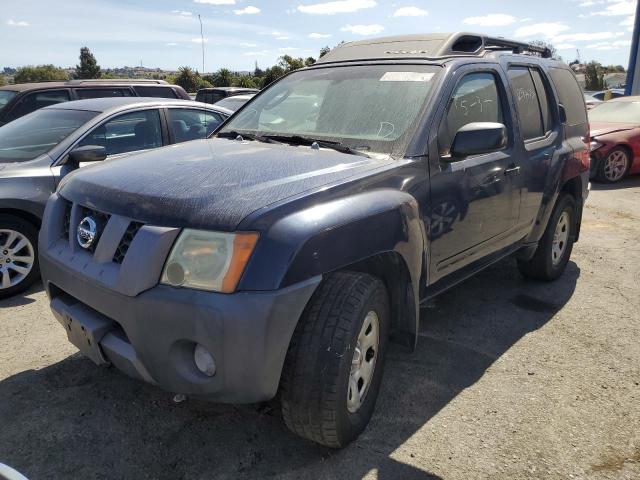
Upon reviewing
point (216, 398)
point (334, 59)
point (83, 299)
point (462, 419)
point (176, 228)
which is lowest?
point (462, 419)

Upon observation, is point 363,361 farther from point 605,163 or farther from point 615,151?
point 615,151

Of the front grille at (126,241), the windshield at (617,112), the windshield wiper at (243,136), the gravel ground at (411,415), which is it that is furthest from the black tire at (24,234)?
the windshield at (617,112)

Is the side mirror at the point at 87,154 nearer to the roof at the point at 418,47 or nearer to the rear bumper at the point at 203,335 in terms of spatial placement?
the roof at the point at 418,47

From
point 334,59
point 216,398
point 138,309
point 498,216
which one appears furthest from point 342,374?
point 334,59

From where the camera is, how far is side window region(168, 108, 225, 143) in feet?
18.2

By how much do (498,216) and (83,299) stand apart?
102 inches

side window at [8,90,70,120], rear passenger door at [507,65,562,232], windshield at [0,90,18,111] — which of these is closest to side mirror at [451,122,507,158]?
rear passenger door at [507,65,562,232]

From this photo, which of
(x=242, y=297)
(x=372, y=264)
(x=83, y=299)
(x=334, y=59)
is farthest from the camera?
(x=334, y=59)

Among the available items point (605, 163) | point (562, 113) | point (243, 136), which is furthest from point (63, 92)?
point (605, 163)

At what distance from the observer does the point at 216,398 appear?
217cm

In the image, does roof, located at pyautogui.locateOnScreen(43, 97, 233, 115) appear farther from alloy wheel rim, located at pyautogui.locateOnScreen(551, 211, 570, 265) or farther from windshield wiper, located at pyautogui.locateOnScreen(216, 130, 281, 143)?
alloy wheel rim, located at pyautogui.locateOnScreen(551, 211, 570, 265)

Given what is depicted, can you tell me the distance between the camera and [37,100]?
718 cm

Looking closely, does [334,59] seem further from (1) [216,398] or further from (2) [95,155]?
(1) [216,398]

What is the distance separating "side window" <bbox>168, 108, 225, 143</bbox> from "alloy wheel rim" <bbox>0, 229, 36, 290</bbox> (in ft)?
5.86
